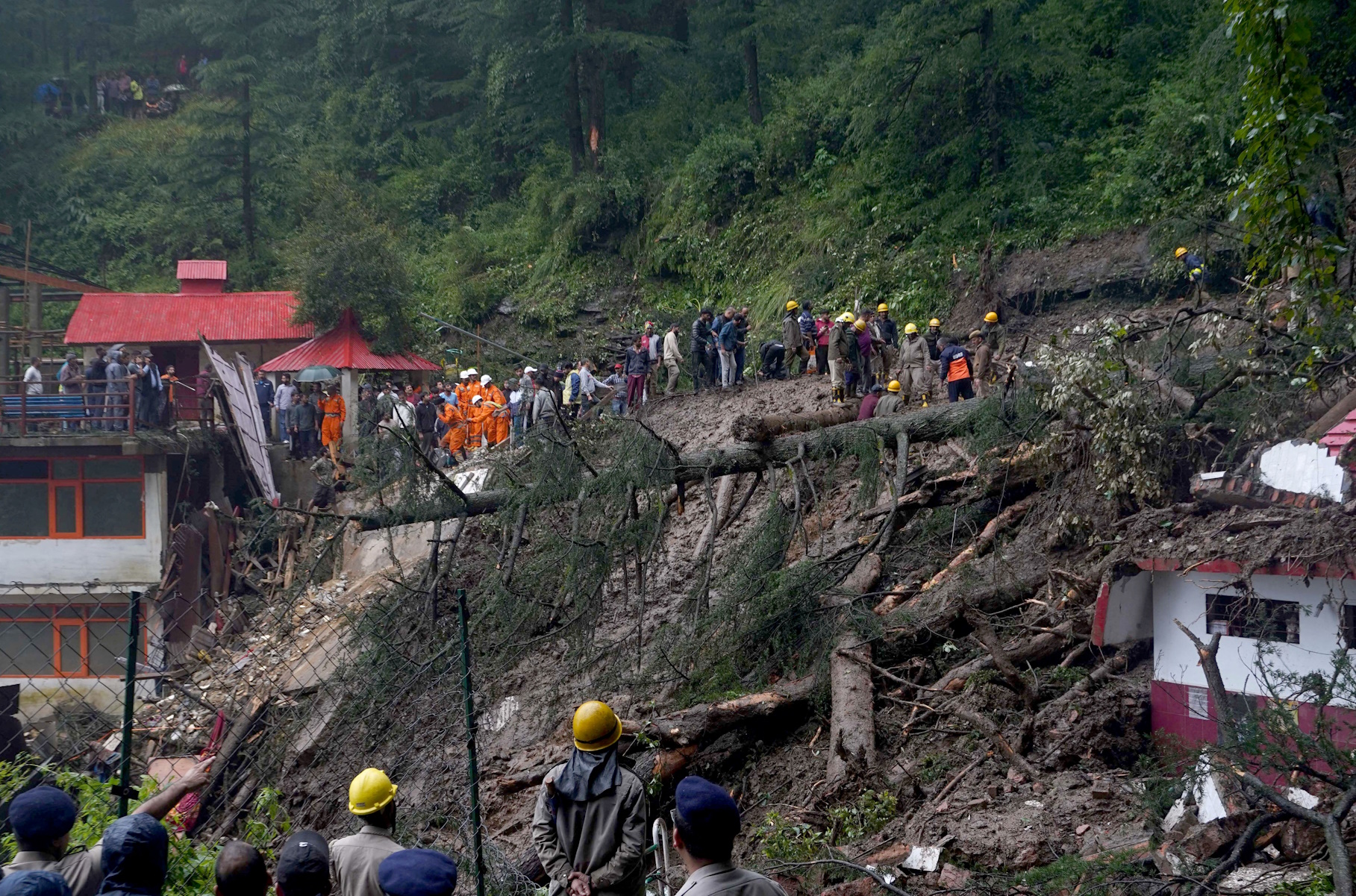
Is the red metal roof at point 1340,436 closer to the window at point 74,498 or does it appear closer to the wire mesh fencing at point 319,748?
the wire mesh fencing at point 319,748

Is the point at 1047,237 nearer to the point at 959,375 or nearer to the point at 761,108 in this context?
the point at 959,375

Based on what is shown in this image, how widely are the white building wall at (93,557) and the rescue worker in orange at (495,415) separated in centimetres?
679

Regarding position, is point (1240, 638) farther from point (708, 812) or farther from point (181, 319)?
point (181, 319)

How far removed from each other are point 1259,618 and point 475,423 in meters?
13.3

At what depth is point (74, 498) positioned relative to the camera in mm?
21141

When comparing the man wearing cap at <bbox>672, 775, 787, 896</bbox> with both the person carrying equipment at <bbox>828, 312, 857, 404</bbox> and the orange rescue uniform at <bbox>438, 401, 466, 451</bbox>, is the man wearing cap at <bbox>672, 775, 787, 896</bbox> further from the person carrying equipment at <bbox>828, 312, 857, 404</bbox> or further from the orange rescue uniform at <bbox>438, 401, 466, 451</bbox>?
the person carrying equipment at <bbox>828, 312, 857, 404</bbox>

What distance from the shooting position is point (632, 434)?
851cm

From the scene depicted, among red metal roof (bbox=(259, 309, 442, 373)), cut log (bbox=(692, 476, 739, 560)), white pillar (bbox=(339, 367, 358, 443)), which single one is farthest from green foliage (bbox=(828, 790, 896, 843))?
red metal roof (bbox=(259, 309, 442, 373))

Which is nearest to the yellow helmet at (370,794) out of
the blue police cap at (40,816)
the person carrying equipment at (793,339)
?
the blue police cap at (40,816)

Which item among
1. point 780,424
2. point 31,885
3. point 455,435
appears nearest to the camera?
point 31,885

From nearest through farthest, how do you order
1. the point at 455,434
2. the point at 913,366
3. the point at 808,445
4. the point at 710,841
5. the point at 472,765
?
the point at 710,841 → the point at 472,765 → the point at 808,445 → the point at 913,366 → the point at 455,434

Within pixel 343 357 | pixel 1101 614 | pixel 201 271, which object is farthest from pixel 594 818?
pixel 201 271

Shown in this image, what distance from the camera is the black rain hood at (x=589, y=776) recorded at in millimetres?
4113

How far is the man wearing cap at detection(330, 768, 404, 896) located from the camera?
3.55 m
